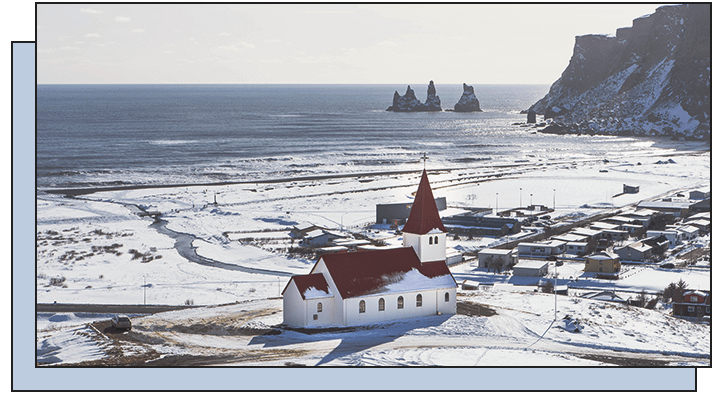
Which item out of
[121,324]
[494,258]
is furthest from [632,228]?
[121,324]

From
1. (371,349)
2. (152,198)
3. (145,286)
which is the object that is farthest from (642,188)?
(371,349)

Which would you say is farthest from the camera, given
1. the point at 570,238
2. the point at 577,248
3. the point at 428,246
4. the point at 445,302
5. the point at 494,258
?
the point at 570,238

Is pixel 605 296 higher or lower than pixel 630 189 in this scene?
lower

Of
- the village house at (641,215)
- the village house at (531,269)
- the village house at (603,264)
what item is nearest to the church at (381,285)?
the village house at (531,269)

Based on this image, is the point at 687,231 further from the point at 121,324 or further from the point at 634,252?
the point at 121,324

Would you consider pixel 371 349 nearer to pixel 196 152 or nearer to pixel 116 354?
pixel 116 354

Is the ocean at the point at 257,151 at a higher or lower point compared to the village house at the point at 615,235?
higher

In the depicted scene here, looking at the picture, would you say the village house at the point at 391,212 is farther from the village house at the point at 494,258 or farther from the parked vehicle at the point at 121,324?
the parked vehicle at the point at 121,324
